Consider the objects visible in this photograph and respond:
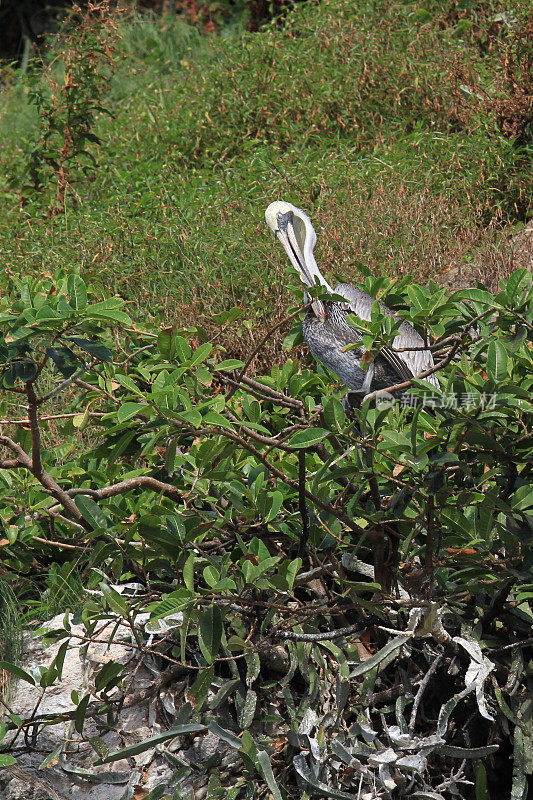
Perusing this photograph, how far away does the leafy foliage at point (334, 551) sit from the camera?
6.88 feet

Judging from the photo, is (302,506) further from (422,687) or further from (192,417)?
(422,687)

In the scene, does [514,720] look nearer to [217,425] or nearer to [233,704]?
[233,704]

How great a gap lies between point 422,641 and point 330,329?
154cm

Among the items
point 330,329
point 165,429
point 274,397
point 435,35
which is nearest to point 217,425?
point 165,429

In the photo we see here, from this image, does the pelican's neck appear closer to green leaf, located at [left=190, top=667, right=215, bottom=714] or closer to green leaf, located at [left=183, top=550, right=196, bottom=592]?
green leaf, located at [left=183, top=550, right=196, bottom=592]

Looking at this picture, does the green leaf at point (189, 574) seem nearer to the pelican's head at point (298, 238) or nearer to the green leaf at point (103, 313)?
the green leaf at point (103, 313)

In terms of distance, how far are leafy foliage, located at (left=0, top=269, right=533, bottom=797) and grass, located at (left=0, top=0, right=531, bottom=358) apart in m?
0.80

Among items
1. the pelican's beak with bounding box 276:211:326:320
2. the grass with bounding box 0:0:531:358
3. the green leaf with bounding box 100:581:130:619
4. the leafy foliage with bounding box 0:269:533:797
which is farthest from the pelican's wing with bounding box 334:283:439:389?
the green leaf with bounding box 100:581:130:619

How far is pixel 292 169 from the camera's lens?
5.78 meters

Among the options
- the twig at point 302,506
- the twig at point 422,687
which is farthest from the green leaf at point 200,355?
the twig at point 422,687

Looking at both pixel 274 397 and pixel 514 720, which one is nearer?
pixel 514 720

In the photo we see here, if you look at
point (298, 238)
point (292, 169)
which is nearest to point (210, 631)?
point (298, 238)

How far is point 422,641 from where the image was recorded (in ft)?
7.89

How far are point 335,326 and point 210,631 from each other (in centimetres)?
183
